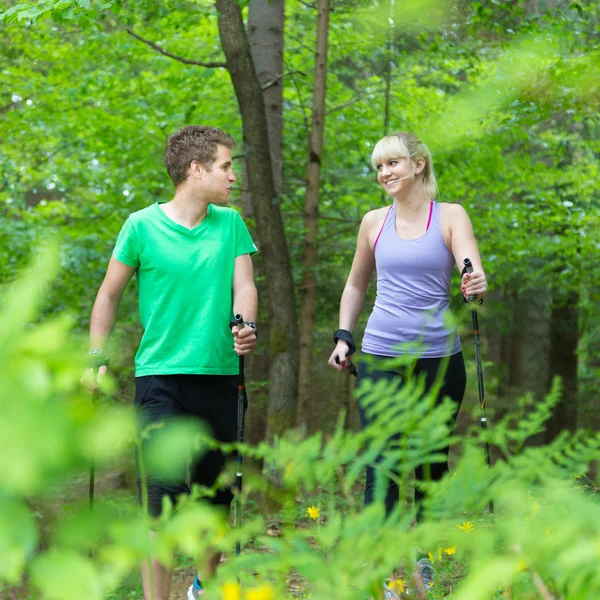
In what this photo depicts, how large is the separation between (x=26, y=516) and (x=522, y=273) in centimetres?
1108

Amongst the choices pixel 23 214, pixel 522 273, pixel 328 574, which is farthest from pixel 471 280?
pixel 23 214

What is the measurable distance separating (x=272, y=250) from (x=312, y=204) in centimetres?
88

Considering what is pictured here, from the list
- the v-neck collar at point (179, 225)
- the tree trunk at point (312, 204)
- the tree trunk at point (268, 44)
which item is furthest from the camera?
the tree trunk at point (268, 44)

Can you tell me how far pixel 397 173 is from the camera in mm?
3996

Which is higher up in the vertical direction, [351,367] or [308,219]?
[308,219]

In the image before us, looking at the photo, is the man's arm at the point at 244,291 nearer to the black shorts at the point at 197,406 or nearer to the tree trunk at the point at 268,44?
the black shorts at the point at 197,406

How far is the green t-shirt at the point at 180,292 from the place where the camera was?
3.71 metres

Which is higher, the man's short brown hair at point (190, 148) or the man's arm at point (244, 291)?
the man's short brown hair at point (190, 148)

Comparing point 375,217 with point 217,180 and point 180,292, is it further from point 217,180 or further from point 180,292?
point 180,292

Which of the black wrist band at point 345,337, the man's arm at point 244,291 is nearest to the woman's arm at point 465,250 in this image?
the black wrist band at point 345,337

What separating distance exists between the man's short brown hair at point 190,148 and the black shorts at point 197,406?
0.97 metres

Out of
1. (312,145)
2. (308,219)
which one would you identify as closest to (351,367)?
(308,219)

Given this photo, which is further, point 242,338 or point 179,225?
point 179,225

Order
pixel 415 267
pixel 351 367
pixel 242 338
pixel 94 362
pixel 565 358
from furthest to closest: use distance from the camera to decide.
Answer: pixel 565 358
pixel 351 367
pixel 415 267
pixel 242 338
pixel 94 362
